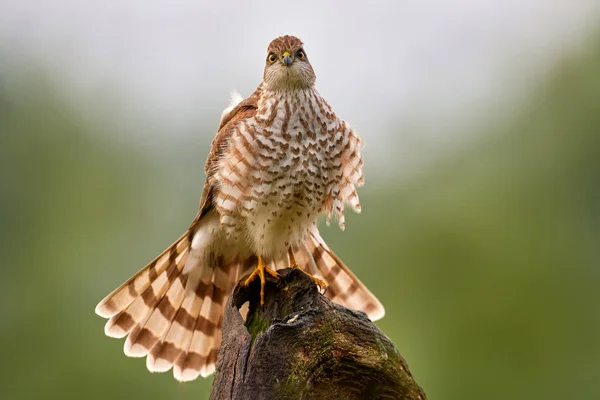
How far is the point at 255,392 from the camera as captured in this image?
2559 millimetres

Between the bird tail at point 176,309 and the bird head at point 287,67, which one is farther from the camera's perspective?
the bird tail at point 176,309

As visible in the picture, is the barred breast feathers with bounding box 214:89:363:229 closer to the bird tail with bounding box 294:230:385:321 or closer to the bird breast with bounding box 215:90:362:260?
the bird breast with bounding box 215:90:362:260

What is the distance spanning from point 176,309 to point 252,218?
740 millimetres

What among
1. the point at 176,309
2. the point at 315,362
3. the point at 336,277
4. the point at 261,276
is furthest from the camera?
the point at 336,277

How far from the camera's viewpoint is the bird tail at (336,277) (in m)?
4.45

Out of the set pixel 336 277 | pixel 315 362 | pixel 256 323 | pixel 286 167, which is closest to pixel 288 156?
pixel 286 167

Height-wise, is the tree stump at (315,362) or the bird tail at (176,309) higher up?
the bird tail at (176,309)

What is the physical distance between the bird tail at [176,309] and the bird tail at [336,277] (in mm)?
384

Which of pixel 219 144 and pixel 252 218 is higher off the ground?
pixel 219 144

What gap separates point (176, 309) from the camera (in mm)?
4266

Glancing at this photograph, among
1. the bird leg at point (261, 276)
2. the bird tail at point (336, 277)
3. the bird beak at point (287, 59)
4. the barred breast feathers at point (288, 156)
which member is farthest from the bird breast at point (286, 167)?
the bird tail at point (336, 277)

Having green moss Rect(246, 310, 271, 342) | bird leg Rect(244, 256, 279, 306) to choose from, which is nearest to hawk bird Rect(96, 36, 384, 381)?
bird leg Rect(244, 256, 279, 306)

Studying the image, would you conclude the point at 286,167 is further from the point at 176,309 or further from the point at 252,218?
the point at 176,309

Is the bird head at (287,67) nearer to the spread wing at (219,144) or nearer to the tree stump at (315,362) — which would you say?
the spread wing at (219,144)
